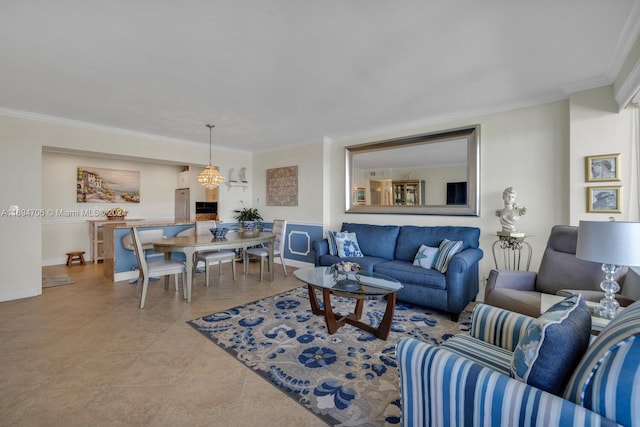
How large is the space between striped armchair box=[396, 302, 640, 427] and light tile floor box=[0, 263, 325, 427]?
74 cm

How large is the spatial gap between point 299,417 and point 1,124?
476cm

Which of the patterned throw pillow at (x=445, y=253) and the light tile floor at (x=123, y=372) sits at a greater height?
the patterned throw pillow at (x=445, y=253)

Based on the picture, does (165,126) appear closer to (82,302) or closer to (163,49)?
(163,49)

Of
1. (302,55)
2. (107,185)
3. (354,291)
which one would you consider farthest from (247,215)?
(302,55)

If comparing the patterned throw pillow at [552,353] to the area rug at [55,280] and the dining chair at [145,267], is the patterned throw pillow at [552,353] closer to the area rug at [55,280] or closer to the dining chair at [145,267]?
the dining chair at [145,267]

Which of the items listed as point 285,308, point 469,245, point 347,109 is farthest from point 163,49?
point 469,245

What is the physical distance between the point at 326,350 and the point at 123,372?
149cm

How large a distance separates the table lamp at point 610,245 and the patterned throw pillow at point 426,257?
1636mm

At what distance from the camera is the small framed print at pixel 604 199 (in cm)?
264

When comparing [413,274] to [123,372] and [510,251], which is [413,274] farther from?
[123,372]

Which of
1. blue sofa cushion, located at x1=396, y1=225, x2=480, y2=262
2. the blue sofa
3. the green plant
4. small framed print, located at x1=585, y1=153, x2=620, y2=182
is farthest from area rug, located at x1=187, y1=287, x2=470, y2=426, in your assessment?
the green plant

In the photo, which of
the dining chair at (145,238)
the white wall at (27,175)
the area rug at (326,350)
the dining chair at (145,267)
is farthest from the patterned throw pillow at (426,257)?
the white wall at (27,175)

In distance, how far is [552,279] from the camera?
2557 mm

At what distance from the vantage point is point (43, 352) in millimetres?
2271
